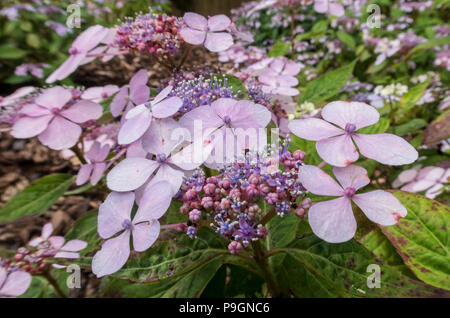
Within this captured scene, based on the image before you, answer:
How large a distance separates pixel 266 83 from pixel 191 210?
1.49ft

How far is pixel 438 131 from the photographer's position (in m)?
0.98

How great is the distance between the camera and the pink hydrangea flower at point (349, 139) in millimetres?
474

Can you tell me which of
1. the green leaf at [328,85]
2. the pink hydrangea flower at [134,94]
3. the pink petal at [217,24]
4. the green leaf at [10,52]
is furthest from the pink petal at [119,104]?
the green leaf at [10,52]

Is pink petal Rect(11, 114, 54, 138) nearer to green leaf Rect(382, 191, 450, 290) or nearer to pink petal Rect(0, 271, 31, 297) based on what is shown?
pink petal Rect(0, 271, 31, 297)

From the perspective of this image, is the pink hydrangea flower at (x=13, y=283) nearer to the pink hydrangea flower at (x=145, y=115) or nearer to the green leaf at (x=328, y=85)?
the pink hydrangea flower at (x=145, y=115)

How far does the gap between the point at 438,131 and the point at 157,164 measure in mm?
872

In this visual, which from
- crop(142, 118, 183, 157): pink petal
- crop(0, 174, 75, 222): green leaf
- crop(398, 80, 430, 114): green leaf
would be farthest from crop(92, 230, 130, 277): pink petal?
crop(398, 80, 430, 114): green leaf

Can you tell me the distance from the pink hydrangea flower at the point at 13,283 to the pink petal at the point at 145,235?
1.23 ft

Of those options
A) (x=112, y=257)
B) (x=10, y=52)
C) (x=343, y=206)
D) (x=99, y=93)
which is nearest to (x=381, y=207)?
(x=343, y=206)

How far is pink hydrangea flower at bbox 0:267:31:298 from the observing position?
2.22ft

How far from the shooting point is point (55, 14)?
3.30 metres

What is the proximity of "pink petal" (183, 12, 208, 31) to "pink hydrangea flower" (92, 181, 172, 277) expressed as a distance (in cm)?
39
